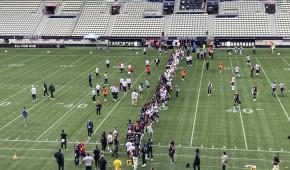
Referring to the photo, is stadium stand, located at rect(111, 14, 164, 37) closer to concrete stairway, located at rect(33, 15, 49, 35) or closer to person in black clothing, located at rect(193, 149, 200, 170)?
concrete stairway, located at rect(33, 15, 49, 35)

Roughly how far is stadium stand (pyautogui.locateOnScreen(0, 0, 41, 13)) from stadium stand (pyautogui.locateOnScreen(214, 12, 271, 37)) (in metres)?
30.5

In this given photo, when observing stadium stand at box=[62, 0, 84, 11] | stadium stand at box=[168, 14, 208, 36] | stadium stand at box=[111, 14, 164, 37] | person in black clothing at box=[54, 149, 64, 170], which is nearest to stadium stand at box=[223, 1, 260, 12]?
stadium stand at box=[168, 14, 208, 36]

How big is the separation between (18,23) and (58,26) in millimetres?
6951

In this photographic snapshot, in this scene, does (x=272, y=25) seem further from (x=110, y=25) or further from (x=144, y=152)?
(x=144, y=152)

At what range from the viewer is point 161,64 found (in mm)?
44906

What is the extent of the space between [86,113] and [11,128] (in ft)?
16.0

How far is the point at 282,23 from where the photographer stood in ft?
202

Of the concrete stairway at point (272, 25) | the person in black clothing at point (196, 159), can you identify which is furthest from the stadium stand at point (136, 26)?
the person in black clothing at point (196, 159)

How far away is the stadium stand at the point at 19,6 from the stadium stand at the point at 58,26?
5.27 metres

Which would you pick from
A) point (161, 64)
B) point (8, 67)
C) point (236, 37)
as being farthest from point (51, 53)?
point (236, 37)

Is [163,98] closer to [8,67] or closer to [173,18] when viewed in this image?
[8,67]

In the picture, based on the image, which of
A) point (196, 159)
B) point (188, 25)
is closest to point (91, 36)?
point (188, 25)

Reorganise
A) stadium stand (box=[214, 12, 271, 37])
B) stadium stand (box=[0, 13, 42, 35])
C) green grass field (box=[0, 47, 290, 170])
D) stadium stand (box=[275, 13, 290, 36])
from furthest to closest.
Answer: stadium stand (box=[0, 13, 42, 35]) → stadium stand (box=[214, 12, 271, 37]) → stadium stand (box=[275, 13, 290, 36]) → green grass field (box=[0, 47, 290, 170])

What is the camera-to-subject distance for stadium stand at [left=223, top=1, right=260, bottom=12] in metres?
65.3
